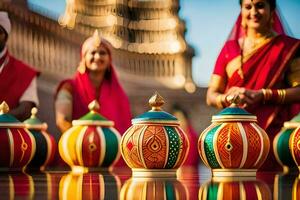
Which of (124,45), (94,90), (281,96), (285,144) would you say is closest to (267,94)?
(281,96)

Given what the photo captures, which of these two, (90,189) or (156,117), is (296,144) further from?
(90,189)

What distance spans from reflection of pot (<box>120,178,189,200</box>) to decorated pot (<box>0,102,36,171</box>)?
0.44 meters

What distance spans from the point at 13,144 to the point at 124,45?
6029 millimetres

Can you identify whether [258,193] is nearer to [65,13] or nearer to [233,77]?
[233,77]

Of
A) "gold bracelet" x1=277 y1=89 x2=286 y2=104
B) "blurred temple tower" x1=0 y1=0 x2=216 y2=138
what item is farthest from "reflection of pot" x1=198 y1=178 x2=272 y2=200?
"blurred temple tower" x1=0 y1=0 x2=216 y2=138

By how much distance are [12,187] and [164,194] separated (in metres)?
0.27

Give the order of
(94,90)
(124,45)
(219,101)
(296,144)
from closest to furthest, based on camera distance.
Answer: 1. (296,144)
2. (219,101)
3. (94,90)
4. (124,45)

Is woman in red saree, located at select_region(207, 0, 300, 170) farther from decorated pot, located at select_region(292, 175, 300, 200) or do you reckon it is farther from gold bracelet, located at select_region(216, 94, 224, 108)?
decorated pot, located at select_region(292, 175, 300, 200)

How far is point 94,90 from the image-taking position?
284 cm

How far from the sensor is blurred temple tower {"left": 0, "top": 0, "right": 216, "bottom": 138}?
229 inches

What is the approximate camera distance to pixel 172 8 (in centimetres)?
795

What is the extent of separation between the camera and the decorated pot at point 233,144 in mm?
1435

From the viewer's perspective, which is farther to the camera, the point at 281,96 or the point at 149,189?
the point at 281,96

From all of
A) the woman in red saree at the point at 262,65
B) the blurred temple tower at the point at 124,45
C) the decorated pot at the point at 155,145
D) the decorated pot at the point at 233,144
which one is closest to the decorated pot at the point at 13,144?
the decorated pot at the point at 155,145
